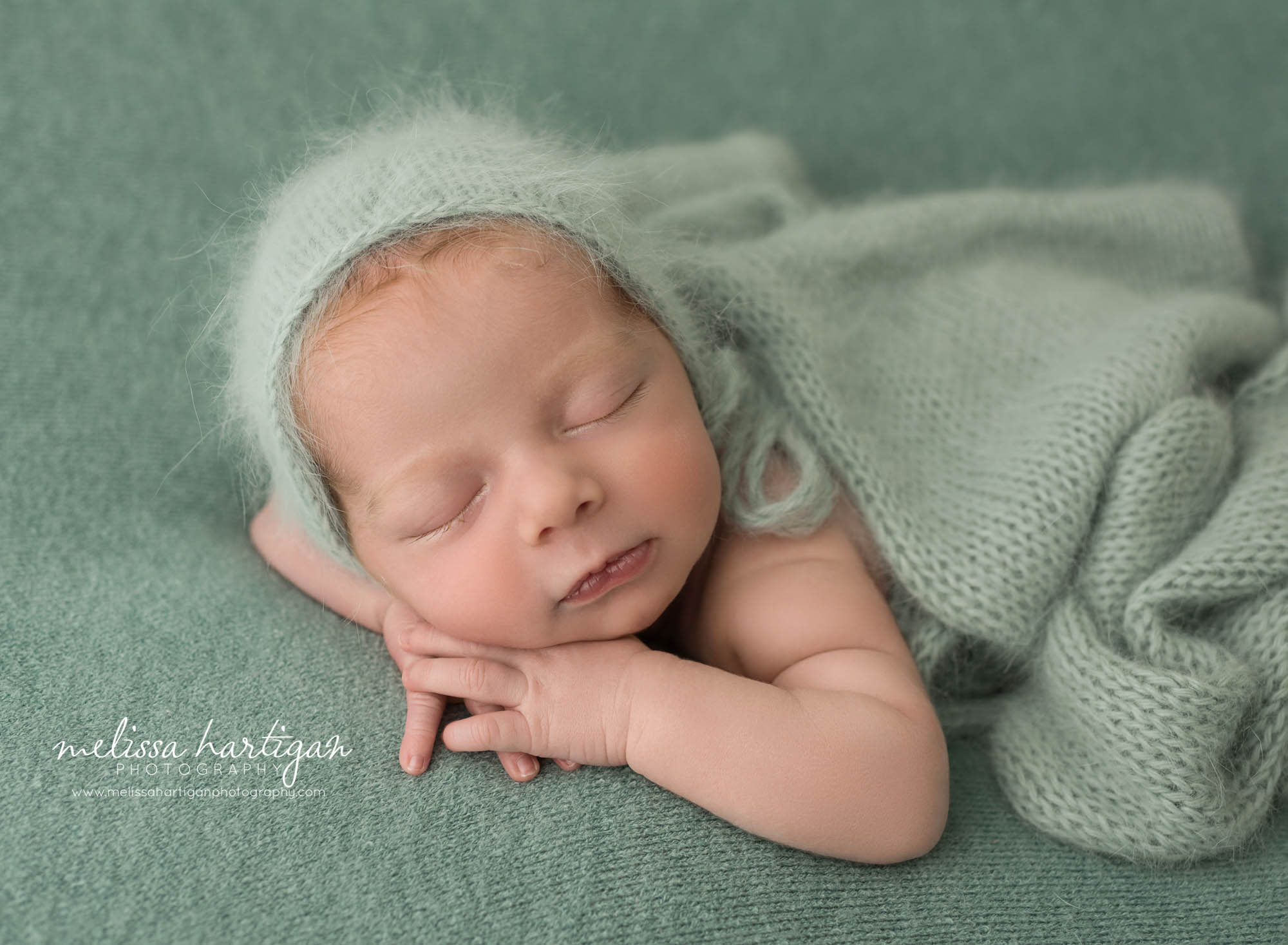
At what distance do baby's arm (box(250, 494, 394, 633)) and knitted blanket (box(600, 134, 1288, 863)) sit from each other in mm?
531

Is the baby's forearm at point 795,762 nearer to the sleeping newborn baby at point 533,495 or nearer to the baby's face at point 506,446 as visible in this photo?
the sleeping newborn baby at point 533,495

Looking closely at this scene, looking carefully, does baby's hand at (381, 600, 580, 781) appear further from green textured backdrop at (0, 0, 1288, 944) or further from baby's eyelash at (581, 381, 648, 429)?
baby's eyelash at (581, 381, 648, 429)

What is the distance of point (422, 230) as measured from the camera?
976 mm

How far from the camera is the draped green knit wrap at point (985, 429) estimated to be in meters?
0.99

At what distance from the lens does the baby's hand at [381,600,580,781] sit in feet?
3.14

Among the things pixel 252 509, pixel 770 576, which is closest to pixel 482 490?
pixel 770 576

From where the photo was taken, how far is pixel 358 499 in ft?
3.34

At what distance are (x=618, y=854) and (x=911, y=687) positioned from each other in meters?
0.36

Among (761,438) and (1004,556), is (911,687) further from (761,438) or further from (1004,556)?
(761,438)

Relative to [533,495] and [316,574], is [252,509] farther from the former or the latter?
[533,495]

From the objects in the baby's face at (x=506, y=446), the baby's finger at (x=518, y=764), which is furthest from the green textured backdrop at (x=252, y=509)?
the baby's face at (x=506, y=446)

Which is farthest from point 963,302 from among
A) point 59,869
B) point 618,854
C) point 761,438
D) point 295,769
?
point 59,869

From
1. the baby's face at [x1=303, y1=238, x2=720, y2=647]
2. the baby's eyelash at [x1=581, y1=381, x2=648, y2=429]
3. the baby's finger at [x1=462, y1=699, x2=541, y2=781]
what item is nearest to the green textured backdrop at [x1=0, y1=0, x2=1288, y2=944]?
the baby's finger at [x1=462, y1=699, x2=541, y2=781]

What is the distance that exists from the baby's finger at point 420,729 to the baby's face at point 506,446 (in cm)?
7
